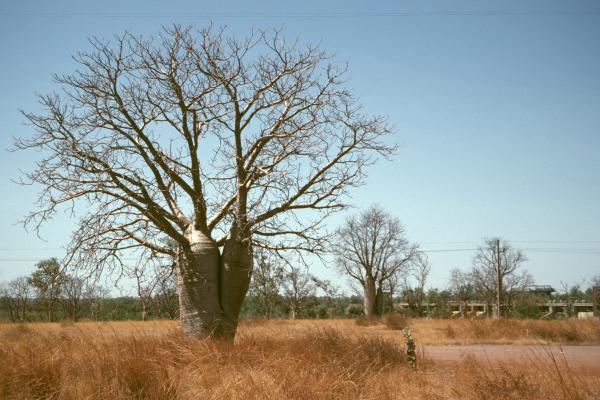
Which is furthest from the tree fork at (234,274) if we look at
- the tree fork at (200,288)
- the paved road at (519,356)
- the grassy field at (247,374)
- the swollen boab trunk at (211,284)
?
the paved road at (519,356)

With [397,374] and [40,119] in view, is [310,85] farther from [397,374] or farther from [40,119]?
[397,374]

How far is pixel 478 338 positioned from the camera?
16422 mm

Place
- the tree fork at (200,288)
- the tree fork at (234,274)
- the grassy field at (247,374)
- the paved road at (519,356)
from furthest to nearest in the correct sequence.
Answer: the tree fork at (234,274), the tree fork at (200,288), the paved road at (519,356), the grassy field at (247,374)

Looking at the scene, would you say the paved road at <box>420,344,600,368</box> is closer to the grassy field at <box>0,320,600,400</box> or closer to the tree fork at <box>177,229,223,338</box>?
the grassy field at <box>0,320,600,400</box>

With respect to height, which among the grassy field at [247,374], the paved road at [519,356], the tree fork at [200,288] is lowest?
the paved road at [519,356]

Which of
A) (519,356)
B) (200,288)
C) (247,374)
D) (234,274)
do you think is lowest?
(519,356)

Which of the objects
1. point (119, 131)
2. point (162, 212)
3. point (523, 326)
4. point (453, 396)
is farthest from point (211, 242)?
point (523, 326)

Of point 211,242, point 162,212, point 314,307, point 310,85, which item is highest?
point 310,85

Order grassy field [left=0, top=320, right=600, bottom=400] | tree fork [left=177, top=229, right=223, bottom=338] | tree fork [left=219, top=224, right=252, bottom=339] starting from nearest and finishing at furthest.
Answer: grassy field [left=0, top=320, right=600, bottom=400] < tree fork [left=177, top=229, right=223, bottom=338] < tree fork [left=219, top=224, right=252, bottom=339]

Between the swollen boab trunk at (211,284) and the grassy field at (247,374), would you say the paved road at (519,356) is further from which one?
the swollen boab trunk at (211,284)

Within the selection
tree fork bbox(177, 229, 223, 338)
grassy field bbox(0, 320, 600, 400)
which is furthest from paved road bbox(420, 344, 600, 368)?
tree fork bbox(177, 229, 223, 338)

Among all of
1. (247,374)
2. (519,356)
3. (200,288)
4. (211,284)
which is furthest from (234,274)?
(519,356)

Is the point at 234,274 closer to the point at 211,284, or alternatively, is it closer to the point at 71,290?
the point at 211,284

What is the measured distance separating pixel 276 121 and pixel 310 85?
1096mm
